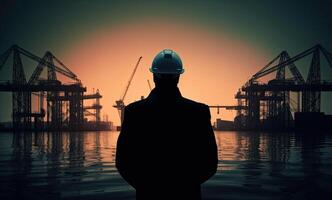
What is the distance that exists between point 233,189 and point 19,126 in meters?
92.4

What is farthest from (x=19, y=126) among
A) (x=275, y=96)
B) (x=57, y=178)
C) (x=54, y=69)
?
(x=57, y=178)

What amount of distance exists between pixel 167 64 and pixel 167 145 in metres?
0.61

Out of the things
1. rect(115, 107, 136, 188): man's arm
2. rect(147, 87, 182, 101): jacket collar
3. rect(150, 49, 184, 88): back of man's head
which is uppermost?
rect(150, 49, 184, 88): back of man's head

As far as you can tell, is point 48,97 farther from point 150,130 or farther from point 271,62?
point 150,130

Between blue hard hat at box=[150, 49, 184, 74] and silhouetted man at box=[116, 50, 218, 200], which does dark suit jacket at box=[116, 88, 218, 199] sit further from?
blue hard hat at box=[150, 49, 184, 74]

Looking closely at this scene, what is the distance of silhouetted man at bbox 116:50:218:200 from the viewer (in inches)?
98.9

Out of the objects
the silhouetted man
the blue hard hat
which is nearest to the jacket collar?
the silhouetted man

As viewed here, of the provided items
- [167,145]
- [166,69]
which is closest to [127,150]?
[167,145]

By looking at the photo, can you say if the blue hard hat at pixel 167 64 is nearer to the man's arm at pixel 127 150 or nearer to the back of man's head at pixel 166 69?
the back of man's head at pixel 166 69

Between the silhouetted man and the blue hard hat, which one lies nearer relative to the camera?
the silhouetted man

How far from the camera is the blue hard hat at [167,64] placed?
106 inches

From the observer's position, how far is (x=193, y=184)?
2.55m

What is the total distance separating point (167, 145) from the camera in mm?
2521

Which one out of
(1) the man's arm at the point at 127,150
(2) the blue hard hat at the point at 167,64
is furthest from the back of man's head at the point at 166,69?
(1) the man's arm at the point at 127,150
